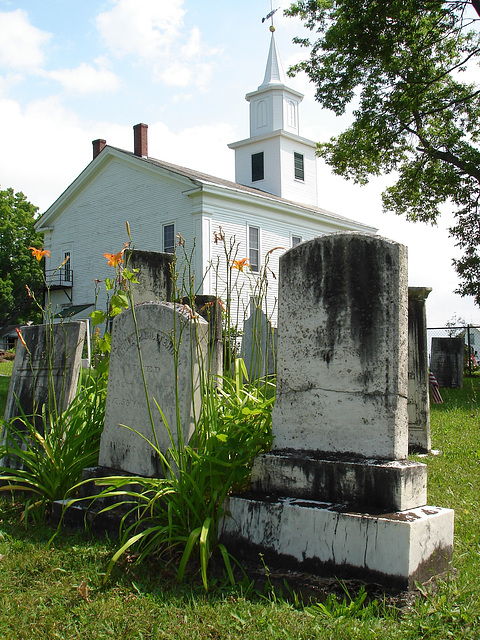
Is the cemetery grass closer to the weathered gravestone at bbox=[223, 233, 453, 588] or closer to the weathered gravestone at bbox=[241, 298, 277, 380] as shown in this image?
the weathered gravestone at bbox=[223, 233, 453, 588]

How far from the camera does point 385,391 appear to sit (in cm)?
332

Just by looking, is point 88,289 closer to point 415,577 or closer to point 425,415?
point 425,415

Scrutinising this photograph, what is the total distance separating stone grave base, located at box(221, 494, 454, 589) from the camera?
112 inches

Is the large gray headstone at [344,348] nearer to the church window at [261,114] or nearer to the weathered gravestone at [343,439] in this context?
the weathered gravestone at [343,439]

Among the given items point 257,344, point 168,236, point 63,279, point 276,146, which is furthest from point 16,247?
point 257,344

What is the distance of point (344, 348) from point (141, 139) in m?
22.8

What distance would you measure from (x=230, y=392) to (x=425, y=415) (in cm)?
300

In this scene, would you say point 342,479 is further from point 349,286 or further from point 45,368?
point 45,368

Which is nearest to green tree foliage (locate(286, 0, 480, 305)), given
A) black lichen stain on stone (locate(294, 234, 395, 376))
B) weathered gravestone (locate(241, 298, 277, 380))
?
weathered gravestone (locate(241, 298, 277, 380))

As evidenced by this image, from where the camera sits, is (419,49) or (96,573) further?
(419,49)

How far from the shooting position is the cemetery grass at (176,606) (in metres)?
2.61

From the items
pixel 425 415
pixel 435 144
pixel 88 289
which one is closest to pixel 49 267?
pixel 88 289

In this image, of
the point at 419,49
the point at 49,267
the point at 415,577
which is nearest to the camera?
the point at 415,577

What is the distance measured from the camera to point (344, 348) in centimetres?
347
